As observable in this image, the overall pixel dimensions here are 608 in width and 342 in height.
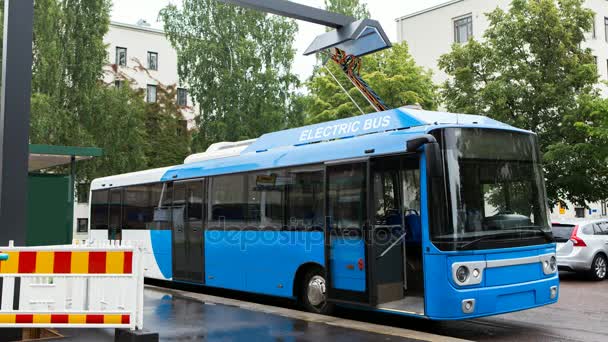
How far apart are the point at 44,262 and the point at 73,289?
1.92ft

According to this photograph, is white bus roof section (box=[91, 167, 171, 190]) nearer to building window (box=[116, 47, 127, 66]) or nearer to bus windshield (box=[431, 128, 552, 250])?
bus windshield (box=[431, 128, 552, 250])

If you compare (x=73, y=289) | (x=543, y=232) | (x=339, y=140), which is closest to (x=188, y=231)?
(x=339, y=140)

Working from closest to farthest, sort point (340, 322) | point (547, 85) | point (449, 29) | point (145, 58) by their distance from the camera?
point (340, 322)
point (547, 85)
point (449, 29)
point (145, 58)

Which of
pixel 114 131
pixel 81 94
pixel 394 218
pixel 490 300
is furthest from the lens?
pixel 114 131

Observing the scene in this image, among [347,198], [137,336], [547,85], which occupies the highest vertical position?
[547,85]

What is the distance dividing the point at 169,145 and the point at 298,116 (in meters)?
8.91

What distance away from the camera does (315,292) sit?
10023mm

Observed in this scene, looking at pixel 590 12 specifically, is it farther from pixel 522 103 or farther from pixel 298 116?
pixel 298 116

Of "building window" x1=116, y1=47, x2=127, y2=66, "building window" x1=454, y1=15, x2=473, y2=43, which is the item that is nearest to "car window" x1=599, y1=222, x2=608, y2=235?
"building window" x1=454, y1=15, x2=473, y2=43

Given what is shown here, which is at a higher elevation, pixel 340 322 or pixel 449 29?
pixel 449 29

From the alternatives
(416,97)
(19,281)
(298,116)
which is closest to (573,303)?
(19,281)

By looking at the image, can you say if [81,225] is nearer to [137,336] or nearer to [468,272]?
[137,336]

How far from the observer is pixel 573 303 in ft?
38.1

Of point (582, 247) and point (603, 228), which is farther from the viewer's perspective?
point (603, 228)
